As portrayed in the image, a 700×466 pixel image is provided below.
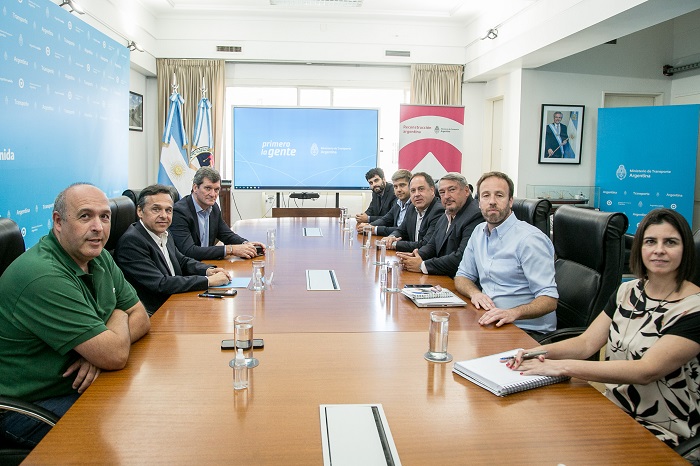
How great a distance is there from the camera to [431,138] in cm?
771

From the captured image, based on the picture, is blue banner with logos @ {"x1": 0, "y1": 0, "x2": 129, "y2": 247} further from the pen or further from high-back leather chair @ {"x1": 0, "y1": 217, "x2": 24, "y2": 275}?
the pen

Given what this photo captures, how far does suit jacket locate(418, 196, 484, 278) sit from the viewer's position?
3188 millimetres

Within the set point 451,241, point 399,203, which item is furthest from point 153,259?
point 399,203

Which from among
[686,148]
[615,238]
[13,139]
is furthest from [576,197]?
[13,139]

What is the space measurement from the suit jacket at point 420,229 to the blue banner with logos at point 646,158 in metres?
3.45

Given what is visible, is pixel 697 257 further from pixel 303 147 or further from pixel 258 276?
pixel 303 147

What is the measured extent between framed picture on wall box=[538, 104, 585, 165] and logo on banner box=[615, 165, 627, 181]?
0.59 meters

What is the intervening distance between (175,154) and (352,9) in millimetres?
A: 3115

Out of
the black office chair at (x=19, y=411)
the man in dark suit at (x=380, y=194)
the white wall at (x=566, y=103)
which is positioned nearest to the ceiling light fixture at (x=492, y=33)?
the white wall at (x=566, y=103)

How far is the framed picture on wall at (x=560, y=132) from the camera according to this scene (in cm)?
712

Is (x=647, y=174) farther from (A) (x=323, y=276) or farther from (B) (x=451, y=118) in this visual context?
(A) (x=323, y=276)

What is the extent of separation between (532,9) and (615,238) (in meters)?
4.55

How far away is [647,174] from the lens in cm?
671

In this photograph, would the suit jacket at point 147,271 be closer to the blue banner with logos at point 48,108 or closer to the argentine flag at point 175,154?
the blue banner with logos at point 48,108
